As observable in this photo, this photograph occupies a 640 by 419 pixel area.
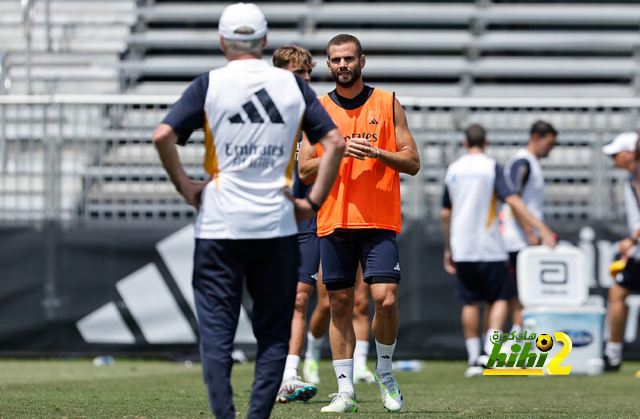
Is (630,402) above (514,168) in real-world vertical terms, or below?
below

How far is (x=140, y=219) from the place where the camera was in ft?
33.0

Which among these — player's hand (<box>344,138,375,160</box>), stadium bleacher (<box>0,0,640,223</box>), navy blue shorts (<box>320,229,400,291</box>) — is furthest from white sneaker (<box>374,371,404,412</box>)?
stadium bleacher (<box>0,0,640,223</box>)

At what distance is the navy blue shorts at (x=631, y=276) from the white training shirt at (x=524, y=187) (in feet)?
3.02

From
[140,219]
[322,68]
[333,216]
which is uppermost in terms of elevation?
[322,68]

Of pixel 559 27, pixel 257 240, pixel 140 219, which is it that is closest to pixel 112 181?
pixel 140 219

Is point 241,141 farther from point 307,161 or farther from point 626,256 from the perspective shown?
point 626,256

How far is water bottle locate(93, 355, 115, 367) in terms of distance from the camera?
9.52 metres

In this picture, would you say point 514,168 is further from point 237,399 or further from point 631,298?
point 237,399

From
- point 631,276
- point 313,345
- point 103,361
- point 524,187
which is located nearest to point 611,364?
point 631,276

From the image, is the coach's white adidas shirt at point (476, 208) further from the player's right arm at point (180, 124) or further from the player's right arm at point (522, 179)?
the player's right arm at point (180, 124)

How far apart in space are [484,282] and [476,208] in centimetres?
64

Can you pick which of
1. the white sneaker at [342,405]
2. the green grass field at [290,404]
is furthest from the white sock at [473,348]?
the white sneaker at [342,405]

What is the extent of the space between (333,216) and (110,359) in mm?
4955

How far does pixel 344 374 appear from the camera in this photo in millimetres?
5457
